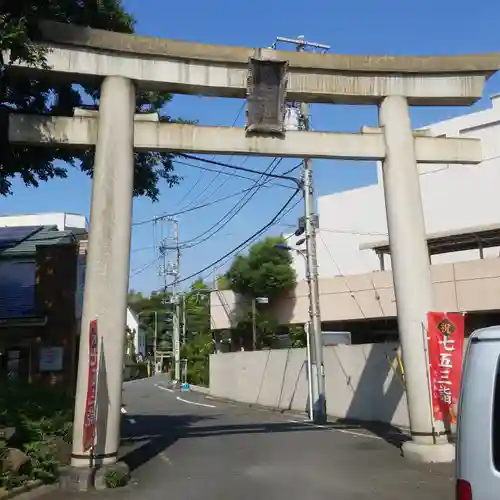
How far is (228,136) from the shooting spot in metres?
11.1

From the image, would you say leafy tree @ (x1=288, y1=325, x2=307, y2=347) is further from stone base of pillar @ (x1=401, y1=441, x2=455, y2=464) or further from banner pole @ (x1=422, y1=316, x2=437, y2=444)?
stone base of pillar @ (x1=401, y1=441, x2=455, y2=464)

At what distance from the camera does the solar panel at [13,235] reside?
18.6 m

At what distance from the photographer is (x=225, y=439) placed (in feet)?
46.1

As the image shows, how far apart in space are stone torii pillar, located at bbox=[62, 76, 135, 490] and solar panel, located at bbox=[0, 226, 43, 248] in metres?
9.39

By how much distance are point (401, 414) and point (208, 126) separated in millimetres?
9138

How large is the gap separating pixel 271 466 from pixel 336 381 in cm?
984

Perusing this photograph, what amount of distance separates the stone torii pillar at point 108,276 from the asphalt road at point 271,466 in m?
0.75

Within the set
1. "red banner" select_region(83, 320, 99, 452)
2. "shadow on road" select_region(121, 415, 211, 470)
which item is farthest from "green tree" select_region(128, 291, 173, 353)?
"red banner" select_region(83, 320, 99, 452)

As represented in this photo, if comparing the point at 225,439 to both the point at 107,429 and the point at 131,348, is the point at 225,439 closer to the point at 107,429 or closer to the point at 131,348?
the point at 107,429

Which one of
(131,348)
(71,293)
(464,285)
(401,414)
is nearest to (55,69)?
(71,293)

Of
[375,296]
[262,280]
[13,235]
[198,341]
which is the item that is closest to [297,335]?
[262,280]

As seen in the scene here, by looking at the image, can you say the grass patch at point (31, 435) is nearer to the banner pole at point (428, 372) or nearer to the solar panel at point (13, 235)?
the banner pole at point (428, 372)

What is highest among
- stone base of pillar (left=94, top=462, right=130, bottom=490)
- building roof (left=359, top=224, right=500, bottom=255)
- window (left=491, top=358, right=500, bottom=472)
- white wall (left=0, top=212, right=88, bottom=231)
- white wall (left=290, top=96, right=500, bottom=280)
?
white wall (left=0, top=212, right=88, bottom=231)

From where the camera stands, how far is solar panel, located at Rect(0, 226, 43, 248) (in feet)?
61.0
